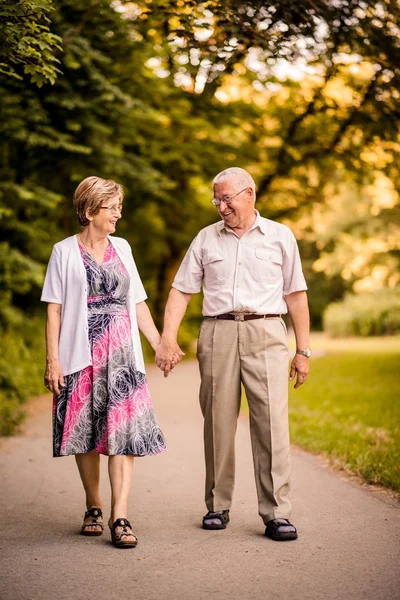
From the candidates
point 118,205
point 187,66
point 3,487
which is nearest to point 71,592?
point 118,205

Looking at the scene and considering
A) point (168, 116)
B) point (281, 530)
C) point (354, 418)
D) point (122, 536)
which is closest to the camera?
point (122, 536)

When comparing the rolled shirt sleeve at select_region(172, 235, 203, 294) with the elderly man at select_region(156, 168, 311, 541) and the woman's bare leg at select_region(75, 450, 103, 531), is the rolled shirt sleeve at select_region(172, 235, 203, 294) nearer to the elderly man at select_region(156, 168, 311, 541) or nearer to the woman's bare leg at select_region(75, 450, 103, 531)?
the elderly man at select_region(156, 168, 311, 541)

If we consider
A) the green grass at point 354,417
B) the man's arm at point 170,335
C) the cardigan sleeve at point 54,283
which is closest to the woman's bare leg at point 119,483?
the man's arm at point 170,335

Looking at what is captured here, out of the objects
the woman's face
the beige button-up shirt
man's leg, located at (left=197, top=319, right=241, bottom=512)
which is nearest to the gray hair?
the beige button-up shirt

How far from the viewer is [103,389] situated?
5.23m

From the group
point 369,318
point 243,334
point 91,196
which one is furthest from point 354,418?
point 369,318

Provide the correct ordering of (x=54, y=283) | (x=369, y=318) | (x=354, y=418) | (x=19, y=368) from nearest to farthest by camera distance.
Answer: (x=54, y=283) < (x=354, y=418) < (x=19, y=368) < (x=369, y=318)

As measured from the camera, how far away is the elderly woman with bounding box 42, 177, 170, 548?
5.17 meters

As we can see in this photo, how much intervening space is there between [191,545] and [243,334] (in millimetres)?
1288

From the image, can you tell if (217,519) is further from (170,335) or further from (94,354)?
(94,354)

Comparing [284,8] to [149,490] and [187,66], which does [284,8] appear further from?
[149,490]

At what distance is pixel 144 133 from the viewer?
49.0 feet

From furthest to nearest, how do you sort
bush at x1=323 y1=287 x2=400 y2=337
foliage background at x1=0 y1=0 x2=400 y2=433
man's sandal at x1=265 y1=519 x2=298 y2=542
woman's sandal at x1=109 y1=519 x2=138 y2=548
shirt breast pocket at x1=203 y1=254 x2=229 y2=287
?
bush at x1=323 y1=287 x2=400 y2=337
foliage background at x1=0 y1=0 x2=400 y2=433
shirt breast pocket at x1=203 y1=254 x2=229 y2=287
man's sandal at x1=265 y1=519 x2=298 y2=542
woman's sandal at x1=109 y1=519 x2=138 y2=548

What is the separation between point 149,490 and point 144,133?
9329 mm
